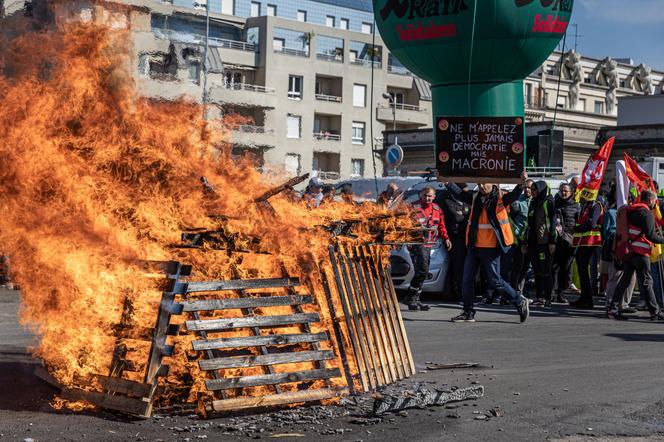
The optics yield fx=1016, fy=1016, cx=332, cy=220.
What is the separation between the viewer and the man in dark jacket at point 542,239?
16.6 meters

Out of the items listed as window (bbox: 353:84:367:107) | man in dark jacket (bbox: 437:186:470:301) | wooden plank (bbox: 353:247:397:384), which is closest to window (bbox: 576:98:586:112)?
window (bbox: 353:84:367:107)

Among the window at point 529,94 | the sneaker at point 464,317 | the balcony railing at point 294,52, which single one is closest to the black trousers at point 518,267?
the sneaker at point 464,317

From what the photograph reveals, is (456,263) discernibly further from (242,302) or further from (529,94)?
(529,94)

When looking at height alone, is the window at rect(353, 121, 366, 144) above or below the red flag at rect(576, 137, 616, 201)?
above

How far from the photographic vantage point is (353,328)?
27.2ft

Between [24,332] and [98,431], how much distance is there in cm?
516

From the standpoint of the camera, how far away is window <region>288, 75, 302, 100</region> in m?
67.9

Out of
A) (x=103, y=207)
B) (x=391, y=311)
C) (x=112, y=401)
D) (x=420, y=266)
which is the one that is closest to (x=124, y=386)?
(x=112, y=401)

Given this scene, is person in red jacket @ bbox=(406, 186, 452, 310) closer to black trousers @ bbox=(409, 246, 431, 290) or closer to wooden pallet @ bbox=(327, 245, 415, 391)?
black trousers @ bbox=(409, 246, 431, 290)

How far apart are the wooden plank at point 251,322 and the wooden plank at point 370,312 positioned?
742mm

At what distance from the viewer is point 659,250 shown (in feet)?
51.5

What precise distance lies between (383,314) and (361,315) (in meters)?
0.46

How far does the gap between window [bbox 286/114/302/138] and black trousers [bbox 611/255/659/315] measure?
52792mm

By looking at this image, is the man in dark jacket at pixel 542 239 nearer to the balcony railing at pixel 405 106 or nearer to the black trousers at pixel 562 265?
the black trousers at pixel 562 265
